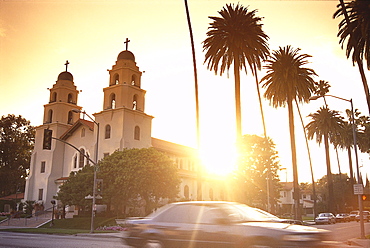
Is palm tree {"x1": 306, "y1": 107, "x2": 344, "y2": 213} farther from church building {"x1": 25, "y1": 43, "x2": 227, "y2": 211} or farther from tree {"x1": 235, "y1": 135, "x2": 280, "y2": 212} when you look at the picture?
church building {"x1": 25, "y1": 43, "x2": 227, "y2": 211}

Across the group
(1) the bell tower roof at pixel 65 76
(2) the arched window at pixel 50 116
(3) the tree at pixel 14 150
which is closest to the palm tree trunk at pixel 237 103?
(1) the bell tower roof at pixel 65 76

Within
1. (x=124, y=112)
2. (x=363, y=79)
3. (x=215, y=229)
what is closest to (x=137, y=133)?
(x=124, y=112)

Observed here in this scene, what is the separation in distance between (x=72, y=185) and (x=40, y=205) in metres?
15.5

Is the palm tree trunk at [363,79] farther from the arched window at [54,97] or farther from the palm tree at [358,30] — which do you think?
the arched window at [54,97]

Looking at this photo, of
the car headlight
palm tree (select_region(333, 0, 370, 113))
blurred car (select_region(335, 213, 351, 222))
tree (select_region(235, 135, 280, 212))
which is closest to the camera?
the car headlight

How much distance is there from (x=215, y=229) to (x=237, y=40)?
23914 mm

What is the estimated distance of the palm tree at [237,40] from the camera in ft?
101

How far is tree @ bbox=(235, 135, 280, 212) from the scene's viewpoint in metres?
51.0

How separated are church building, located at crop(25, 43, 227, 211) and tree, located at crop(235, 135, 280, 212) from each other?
19.3 feet

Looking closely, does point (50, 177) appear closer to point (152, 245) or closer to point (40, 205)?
point (40, 205)

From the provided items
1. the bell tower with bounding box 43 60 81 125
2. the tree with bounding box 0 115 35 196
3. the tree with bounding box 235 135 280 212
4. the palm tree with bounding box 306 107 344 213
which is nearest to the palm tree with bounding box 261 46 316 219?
the tree with bounding box 235 135 280 212

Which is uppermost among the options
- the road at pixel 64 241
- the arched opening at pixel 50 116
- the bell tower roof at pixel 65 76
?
the bell tower roof at pixel 65 76

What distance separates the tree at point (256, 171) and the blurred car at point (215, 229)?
40413 mm

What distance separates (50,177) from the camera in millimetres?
57375
